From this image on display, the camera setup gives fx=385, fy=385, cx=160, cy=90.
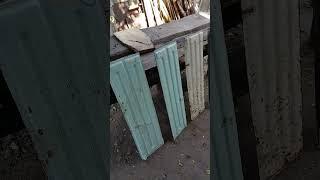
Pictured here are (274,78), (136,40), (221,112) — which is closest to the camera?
(221,112)

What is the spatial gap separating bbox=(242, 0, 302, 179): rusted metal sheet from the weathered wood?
228 cm

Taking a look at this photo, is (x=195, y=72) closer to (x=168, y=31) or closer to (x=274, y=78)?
(x=168, y=31)

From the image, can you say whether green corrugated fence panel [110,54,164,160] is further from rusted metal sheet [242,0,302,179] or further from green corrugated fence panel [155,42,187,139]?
rusted metal sheet [242,0,302,179]

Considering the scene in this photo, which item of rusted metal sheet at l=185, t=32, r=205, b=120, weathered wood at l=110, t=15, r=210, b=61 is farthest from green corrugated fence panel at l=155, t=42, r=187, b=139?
weathered wood at l=110, t=15, r=210, b=61

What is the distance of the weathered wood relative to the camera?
4.64 metres

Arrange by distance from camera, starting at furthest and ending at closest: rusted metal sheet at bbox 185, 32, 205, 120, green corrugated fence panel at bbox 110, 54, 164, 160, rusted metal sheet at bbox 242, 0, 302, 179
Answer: rusted metal sheet at bbox 185, 32, 205, 120 < green corrugated fence panel at bbox 110, 54, 164, 160 < rusted metal sheet at bbox 242, 0, 302, 179

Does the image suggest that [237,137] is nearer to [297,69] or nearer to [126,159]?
[297,69]

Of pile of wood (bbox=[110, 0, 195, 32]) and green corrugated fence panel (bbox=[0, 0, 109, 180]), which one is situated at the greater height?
green corrugated fence panel (bbox=[0, 0, 109, 180])

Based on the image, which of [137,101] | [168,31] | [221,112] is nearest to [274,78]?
[221,112]

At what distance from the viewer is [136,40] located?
15.7 ft

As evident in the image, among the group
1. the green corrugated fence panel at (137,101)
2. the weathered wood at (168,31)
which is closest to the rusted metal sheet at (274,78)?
the green corrugated fence panel at (137,101)

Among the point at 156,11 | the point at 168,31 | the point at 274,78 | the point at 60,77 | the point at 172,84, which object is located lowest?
the point at 172,84

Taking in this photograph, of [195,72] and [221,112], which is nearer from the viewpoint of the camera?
[221,112]

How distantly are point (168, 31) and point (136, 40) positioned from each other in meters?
0.53
